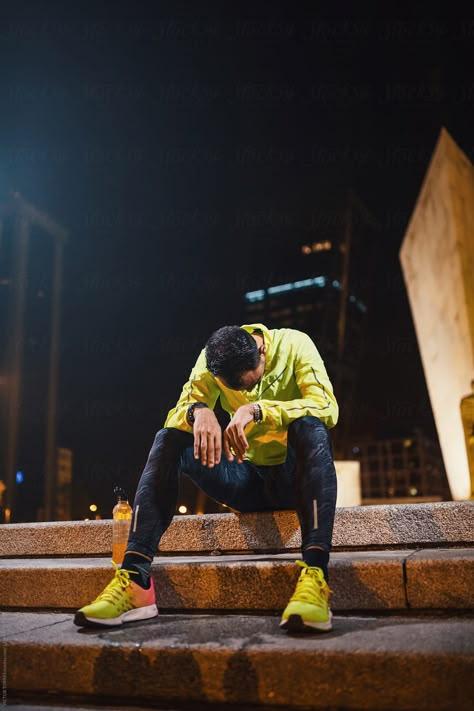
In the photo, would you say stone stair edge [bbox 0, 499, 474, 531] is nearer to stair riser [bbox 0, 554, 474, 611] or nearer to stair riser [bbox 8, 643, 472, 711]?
stair riser [bbox 0, 554, 474, 611]

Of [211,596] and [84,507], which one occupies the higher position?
[211,596]

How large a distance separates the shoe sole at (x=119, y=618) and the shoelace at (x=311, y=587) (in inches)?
22.5

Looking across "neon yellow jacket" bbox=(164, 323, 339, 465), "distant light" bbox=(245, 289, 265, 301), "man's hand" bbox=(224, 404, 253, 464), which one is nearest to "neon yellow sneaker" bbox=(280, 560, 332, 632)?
"man's hand" bbox=(224, 404, 253, 464)

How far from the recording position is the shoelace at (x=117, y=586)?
1930 mm

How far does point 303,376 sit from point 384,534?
30.1 inches

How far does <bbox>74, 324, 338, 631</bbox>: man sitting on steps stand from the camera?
1930mm

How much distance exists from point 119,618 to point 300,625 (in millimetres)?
628

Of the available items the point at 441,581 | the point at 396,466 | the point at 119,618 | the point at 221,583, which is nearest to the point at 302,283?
the point at 396,466

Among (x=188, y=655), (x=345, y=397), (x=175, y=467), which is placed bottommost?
(x=188, y=655)

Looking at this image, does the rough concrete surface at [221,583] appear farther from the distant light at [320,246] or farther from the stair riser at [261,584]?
the distant light at [320,246]

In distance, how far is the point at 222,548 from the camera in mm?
2719

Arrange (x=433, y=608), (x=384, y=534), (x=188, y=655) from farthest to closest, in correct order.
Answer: (x=384, y=534) < (x=433, y=608) < (x=188, y=655)

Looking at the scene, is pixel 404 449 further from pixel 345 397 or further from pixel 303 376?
pixel 303 376

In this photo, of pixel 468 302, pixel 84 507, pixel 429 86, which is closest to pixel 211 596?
pixel 468 302
